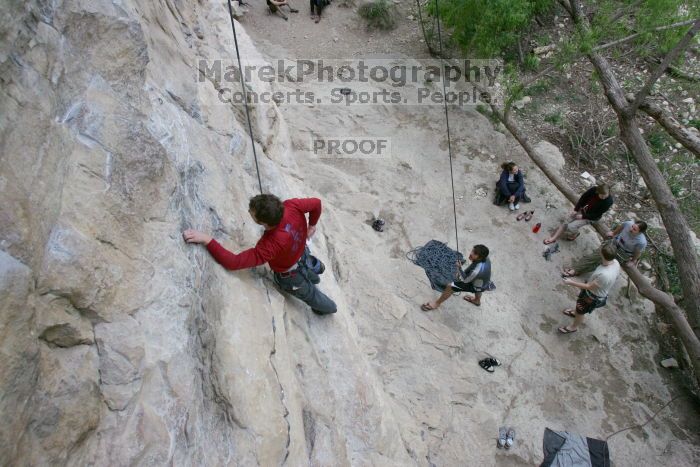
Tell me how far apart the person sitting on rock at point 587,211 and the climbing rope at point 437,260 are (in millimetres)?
1702

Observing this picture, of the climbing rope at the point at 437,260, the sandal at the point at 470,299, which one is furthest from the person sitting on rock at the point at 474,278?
the climbing rope at the point at 437,260

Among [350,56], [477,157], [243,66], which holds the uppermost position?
[350,56]

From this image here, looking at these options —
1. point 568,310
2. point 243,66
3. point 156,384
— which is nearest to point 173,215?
point 156,384

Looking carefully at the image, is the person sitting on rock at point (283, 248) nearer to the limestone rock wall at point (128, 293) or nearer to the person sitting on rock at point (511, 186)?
the limestone rock wall at point (128, 293)

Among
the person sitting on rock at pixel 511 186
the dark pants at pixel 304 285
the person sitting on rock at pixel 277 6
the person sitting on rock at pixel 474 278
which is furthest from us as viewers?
the person sitting on rock at pixel 277 6

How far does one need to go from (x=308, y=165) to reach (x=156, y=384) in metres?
5.14

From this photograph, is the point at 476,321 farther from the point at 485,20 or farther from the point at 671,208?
the point at 485,20

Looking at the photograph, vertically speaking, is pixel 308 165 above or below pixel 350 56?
below

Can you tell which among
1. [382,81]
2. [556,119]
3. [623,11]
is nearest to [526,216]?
[556,119]

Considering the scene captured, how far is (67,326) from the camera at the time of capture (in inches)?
76.7

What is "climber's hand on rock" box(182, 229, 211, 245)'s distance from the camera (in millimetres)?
2682

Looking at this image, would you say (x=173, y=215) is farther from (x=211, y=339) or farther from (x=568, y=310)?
(x=568, y=310)

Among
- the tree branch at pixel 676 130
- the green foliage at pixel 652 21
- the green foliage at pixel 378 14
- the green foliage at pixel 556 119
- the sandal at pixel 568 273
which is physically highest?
the green foliage at pixel 378 14

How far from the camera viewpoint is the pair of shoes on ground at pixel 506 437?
4758 mm
